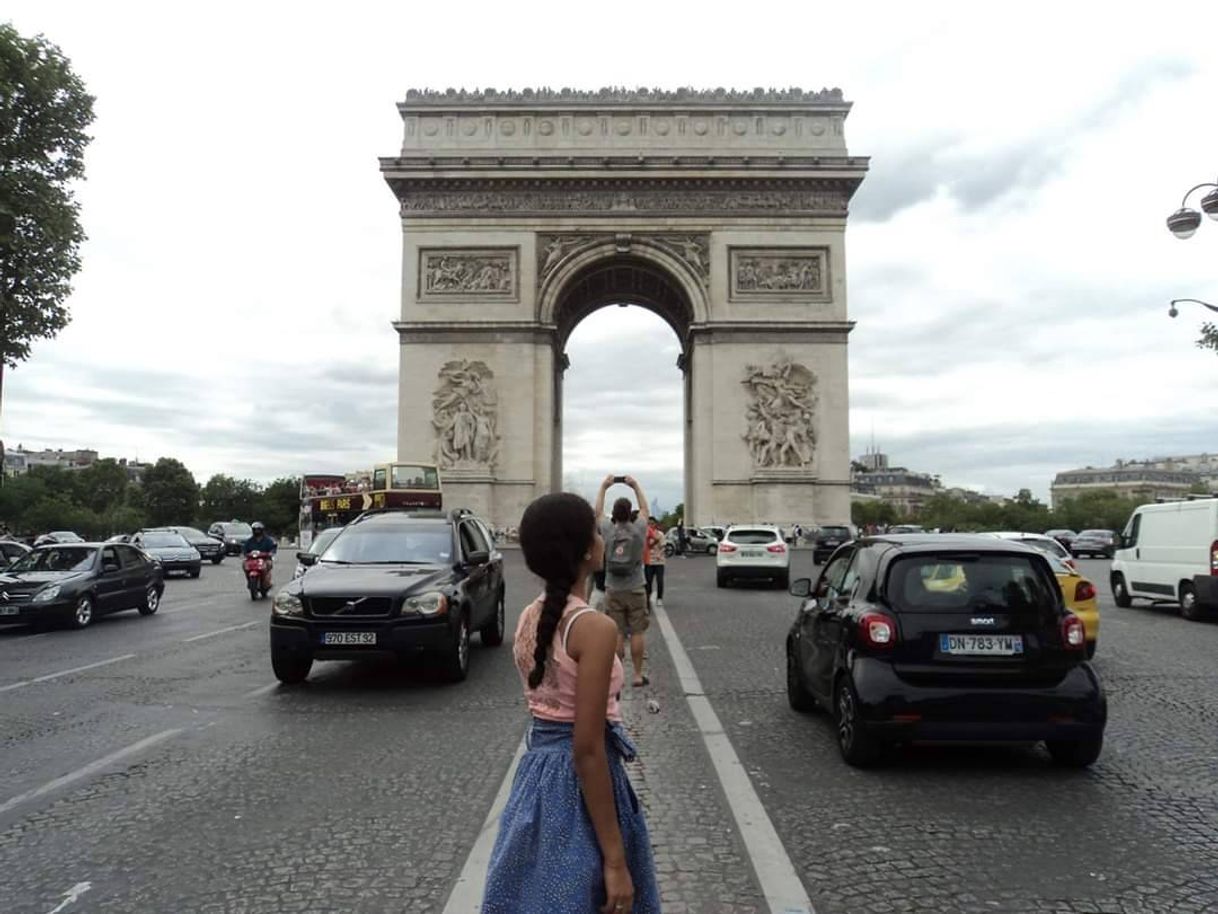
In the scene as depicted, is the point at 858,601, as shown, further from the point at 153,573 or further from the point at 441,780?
the point at 153,573

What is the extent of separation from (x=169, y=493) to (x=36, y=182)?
84.7 metres

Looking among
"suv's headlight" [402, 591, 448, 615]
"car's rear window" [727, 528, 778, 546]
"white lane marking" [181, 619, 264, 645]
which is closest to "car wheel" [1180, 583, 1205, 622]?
"car's rear window" [727, 528, 778, 546]

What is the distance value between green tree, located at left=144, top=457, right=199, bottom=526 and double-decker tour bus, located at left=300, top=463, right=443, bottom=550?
69240 millimetres

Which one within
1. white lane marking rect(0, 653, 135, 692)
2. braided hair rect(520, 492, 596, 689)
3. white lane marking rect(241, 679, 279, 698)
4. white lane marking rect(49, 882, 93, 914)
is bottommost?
white lane marking rect(0, 653, 135, 692)

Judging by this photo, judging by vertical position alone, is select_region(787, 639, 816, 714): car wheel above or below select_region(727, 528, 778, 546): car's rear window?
below

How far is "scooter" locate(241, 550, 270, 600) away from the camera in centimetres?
1919

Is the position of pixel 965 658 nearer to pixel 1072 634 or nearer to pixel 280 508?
pixel 1072 634

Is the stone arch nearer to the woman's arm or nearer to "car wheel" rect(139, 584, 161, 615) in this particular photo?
"car wheel" rect(139, 584, 161, 615)

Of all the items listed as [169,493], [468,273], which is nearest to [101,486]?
[169,493]

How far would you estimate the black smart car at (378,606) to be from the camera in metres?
8.41

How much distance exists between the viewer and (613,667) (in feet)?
7.60

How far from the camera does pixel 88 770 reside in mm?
5824

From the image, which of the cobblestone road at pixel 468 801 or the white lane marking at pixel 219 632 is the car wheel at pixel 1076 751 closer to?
the cobblestone road at pixel 468 801

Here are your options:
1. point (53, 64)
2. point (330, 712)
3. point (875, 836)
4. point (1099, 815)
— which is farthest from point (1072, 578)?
point (53, 64)
